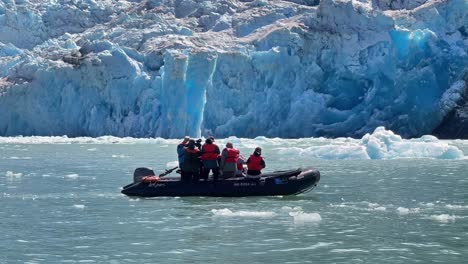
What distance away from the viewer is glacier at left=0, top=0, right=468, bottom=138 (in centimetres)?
3728

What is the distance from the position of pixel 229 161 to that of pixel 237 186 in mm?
468

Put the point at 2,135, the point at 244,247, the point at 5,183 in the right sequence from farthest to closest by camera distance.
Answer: the point at 2,135 → the point at 5,183 → the point at 244,247

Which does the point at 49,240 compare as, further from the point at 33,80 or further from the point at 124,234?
A: the point at 33,80

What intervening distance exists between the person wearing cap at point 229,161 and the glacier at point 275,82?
915 inches

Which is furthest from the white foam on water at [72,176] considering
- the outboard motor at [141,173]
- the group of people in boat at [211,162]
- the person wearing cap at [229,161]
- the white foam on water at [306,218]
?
the white foam on water at [306,218]

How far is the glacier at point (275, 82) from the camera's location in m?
37.3

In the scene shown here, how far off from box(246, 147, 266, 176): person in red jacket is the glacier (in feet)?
75.9

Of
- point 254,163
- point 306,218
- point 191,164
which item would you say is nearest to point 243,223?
point 306,218

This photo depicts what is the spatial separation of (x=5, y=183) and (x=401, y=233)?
10.2 m

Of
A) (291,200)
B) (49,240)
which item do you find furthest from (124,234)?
(291,200)

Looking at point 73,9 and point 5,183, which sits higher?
point 73,9

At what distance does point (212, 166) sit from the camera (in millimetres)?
14664

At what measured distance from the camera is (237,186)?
14.4 m

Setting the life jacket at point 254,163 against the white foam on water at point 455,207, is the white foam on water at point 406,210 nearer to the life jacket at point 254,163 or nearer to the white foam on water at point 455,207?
the white foam on water at point 455,207
